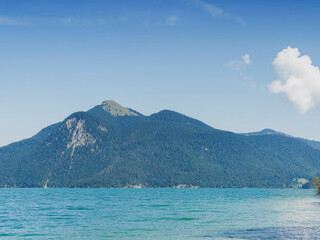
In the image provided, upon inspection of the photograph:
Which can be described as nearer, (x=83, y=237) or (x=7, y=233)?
(x=83, y=237)

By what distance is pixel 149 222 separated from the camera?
276 feet

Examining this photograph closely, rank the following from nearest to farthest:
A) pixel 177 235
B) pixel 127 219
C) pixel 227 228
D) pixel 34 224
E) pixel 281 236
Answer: pixel 281 236 → pixel 177 235 → pixel 227 228 → pixel 34 224 → pixel 127 219

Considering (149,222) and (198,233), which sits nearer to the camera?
(198,233)

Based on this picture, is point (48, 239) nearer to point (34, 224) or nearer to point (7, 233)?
point (7, 233)

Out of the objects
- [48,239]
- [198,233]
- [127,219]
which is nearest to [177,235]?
[198,233]

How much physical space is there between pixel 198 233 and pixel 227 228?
810 centimetres

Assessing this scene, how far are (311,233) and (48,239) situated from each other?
123 ft

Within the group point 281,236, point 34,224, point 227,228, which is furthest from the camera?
point 34,224

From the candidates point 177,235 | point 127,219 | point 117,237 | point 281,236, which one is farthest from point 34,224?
point 281,236

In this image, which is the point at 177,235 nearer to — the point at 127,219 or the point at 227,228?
the point at 227,228

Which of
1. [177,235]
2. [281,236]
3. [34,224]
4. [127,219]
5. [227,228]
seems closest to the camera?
[281,236]

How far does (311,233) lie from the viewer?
208 ft

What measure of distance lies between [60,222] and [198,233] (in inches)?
1210

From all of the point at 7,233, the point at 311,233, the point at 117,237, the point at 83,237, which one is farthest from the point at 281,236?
the point at 7,233
